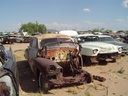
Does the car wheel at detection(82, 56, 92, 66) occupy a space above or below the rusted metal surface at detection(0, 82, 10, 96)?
below

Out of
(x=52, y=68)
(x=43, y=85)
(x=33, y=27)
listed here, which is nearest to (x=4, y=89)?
(x=52, y=68)

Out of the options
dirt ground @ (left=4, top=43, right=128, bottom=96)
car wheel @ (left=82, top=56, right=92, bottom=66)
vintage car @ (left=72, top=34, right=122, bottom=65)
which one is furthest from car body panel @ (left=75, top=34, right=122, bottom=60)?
dirt ground @ (left=4, top=43, right=128, bottom=96)

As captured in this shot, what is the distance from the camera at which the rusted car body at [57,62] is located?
Answer: 6432mm

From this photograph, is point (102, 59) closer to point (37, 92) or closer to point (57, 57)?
point (57, 57)

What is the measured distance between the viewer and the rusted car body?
6432 mm

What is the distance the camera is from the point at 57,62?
7871mm

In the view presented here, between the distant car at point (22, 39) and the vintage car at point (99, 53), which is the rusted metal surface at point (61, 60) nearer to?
the vintage car at point (99, 53)

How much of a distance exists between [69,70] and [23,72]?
257 centimetres

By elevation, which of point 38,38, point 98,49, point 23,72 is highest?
point 38,38

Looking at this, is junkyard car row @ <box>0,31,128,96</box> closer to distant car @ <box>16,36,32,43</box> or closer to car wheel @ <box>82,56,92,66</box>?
car wheel @ <box>82,56,92,66</box>

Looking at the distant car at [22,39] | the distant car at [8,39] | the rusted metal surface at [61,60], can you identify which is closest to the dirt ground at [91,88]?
the rusted metal surface at [61,60]

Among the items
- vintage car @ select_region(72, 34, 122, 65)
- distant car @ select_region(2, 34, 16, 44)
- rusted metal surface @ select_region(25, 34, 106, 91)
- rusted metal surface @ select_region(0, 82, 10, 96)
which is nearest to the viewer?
rusted metal surface @ select_region(0, 82, 10, 96)

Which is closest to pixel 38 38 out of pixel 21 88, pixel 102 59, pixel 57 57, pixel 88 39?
pixel 57 57

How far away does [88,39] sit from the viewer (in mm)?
12969
